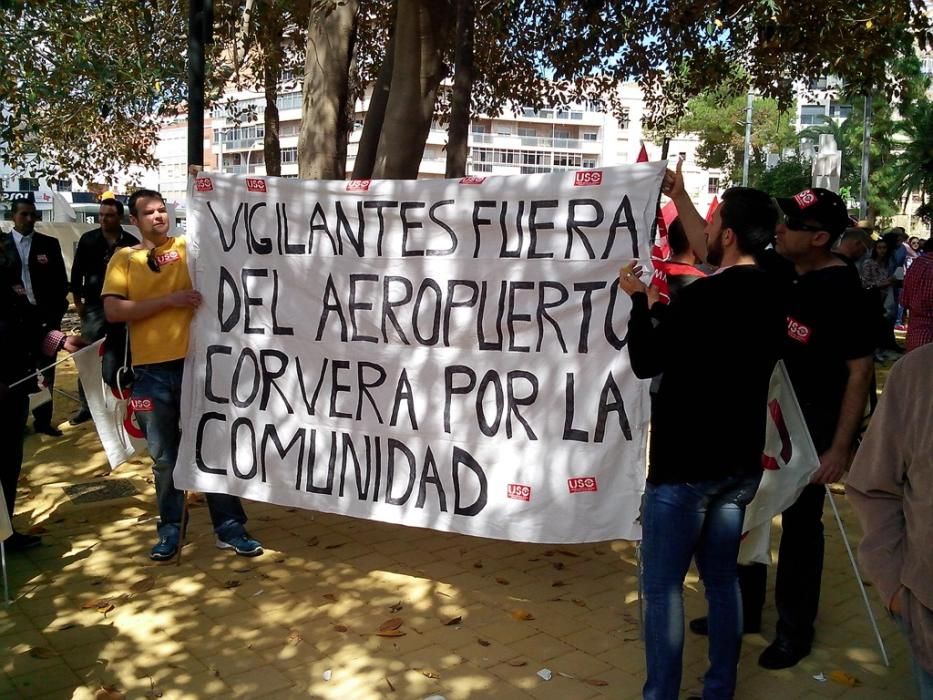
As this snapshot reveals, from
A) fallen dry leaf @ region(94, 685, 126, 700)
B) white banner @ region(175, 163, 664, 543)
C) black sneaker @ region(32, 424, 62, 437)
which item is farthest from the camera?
black sneaker @ region(32, 424, 62, 437)

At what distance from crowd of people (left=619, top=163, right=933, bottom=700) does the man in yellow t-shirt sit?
263 cm

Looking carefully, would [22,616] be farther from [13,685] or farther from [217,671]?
[217,671]

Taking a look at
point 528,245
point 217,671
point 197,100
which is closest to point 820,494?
point 528,245

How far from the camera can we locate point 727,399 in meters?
3.16

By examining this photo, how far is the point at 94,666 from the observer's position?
4.02 metres

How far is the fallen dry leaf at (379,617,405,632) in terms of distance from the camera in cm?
437

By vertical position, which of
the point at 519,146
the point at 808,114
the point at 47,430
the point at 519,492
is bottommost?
the point at 47,430

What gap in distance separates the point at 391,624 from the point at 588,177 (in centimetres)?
232

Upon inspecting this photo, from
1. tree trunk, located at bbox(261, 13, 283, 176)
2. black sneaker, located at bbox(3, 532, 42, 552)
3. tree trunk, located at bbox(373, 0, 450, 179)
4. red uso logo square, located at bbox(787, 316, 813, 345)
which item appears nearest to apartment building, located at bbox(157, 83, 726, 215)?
tree trunk, located at bbox(261, 13, 283, 176)

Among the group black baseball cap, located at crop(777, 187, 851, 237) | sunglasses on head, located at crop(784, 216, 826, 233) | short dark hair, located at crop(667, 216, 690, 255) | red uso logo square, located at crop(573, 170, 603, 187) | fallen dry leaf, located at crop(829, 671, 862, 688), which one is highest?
red uso logo square, located at crop(573, 170, 603, 187)

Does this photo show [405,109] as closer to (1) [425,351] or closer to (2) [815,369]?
(1) [425,351]

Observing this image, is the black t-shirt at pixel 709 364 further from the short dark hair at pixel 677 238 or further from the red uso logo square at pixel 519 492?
the red uso logo square at pixel 519 492

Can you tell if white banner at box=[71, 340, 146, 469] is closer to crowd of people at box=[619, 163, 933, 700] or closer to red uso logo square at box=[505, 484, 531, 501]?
red uso logo square at box=[505, 484, 531, 501]

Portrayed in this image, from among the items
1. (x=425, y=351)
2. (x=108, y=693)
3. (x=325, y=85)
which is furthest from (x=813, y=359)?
(x=325, y=85)
